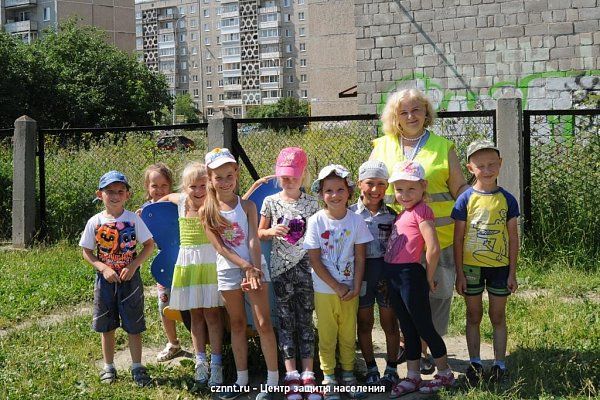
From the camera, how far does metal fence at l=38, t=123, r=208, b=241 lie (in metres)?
9.63

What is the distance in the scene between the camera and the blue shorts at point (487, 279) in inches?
172

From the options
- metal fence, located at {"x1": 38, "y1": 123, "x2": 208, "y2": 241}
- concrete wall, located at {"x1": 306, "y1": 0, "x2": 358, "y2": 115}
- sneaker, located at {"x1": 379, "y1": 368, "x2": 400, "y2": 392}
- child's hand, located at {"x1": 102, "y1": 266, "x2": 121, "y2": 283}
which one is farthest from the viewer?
concrete wall, located at {"x1": 306, "y1": 0, "x2": 358, "y2": 115}

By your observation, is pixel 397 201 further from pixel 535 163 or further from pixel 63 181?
pixel 63 181

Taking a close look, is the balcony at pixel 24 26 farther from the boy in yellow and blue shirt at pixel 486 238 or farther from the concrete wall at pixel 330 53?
the boy in yellow and blue shirt at pixel 486 238

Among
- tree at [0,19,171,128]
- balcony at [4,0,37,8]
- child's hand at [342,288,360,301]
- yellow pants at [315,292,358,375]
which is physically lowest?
yellow pants at [315,292,358,375]

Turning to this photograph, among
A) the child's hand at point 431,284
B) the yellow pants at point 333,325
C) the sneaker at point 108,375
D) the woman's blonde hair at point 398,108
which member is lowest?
the sneaker at point 108,375

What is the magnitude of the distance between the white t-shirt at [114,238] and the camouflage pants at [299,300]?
0.99 metres

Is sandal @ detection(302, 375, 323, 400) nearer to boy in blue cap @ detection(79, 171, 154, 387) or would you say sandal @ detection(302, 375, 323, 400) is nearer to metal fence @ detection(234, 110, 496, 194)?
boy in blue cap @ detection(79, 171, 154, 387)

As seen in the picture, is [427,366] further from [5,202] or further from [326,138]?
[5,202]

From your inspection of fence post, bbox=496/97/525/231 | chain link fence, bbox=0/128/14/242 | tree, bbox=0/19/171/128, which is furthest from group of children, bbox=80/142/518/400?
tree, bbox=0/19/171/128

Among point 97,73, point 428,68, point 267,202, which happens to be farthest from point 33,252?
point 97,73

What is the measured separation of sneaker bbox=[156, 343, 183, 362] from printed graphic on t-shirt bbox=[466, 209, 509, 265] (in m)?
2.31

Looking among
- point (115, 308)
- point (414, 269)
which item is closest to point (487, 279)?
point (414, 269)

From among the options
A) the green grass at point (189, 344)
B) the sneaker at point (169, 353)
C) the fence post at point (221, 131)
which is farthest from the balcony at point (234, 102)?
the sneaker at point (169, 353)
